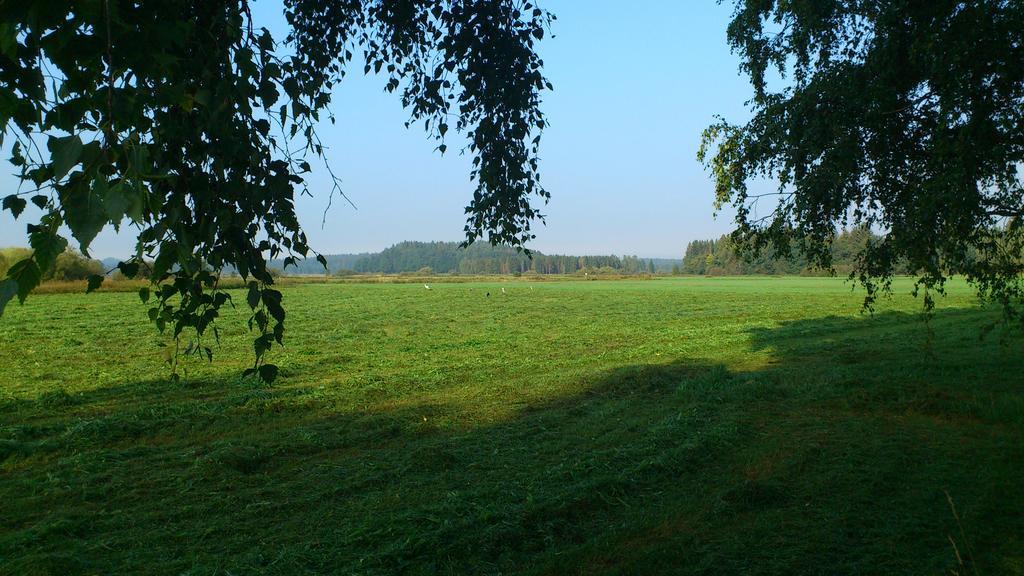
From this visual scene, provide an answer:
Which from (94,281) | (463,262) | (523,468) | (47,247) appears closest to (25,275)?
(47,247)

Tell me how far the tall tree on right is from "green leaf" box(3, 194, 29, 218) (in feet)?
26.3

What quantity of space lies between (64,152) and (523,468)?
5867 millimetres

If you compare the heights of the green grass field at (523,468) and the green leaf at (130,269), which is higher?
the green leaf at (130,269)

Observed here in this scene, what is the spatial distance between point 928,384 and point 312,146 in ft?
33.9

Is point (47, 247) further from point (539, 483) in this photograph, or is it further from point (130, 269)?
point (539, 483)

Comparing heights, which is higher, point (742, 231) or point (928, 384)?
point (742, 231)

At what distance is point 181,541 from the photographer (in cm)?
506

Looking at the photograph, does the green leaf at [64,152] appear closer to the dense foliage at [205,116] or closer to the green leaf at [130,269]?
the dense foliage at [205,116]

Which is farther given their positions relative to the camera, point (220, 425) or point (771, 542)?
point (220, 425)

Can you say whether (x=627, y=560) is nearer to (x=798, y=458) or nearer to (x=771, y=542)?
(x=771, y=542)

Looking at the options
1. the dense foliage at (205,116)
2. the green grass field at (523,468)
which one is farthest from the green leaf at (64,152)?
the green grass field at (523,468)

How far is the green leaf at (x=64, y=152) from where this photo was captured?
1389 millimetres

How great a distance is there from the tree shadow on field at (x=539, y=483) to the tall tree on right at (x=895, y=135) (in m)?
2.29

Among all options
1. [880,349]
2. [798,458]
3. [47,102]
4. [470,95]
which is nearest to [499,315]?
[880,349]
